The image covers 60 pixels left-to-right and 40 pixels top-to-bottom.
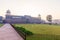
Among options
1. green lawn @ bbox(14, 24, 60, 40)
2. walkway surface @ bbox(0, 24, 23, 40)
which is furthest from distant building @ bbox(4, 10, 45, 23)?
walkway surface @ bbox(0, 24, 23, 40)

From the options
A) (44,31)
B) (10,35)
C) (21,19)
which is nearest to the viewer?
(10,35)

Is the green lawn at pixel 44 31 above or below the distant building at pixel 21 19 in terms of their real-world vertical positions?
below

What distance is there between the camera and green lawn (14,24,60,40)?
7108 mm

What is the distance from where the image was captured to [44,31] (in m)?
7.55

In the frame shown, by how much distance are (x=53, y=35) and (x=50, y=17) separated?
1415 mm

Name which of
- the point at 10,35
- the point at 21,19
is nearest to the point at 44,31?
the point at 21,19

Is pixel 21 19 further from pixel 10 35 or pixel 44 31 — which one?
pixel 10 35

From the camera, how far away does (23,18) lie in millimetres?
8227

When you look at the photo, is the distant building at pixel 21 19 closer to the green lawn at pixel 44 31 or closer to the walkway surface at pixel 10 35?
the green lawn at pixel 44 31

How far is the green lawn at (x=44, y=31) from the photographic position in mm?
7108

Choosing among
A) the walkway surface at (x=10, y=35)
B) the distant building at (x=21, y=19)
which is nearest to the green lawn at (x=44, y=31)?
the distant building at (x=21, y=19)

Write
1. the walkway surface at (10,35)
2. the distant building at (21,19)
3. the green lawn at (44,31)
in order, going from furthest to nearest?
the distant building at (21,19), the green lawn at (44,31), the walkway surface at (10,35)

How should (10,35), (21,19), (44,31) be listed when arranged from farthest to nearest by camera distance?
(21,19), (44,31), (10,35)

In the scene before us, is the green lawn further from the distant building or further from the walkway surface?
the walkway surface
